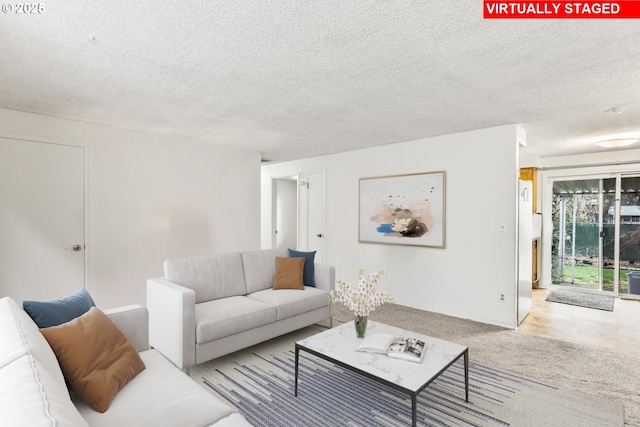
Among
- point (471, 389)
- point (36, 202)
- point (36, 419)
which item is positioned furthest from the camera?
point (36, 202)

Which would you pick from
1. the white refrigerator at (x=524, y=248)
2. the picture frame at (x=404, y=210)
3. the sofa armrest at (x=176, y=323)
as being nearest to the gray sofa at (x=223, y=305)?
the sofa armrest at (x=176, y=323)

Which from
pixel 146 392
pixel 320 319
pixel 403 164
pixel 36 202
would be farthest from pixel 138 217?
pixel 403 164

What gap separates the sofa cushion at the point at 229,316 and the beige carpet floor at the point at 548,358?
131 centimetres

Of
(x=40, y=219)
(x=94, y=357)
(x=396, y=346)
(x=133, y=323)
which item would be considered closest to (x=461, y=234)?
(x=396, y=346)

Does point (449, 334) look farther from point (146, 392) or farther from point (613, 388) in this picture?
point (146, 392)

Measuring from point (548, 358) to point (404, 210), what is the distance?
2384 mm

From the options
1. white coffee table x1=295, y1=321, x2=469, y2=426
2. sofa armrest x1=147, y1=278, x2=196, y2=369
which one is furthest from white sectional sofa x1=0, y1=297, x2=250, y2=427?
white coffee table x1=295, y1=321, x2=469, y2=426

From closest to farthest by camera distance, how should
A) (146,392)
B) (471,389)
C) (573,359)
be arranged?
(146,392) → (471,389) → (573,359)

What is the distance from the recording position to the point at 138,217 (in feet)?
14.0

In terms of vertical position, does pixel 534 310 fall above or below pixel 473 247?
below

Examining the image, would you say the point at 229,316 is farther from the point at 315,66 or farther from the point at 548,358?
the point at 548,358

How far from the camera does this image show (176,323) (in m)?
2.59

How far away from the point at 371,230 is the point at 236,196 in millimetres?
2211

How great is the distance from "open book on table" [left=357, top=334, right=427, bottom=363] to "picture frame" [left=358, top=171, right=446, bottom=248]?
2350mm
